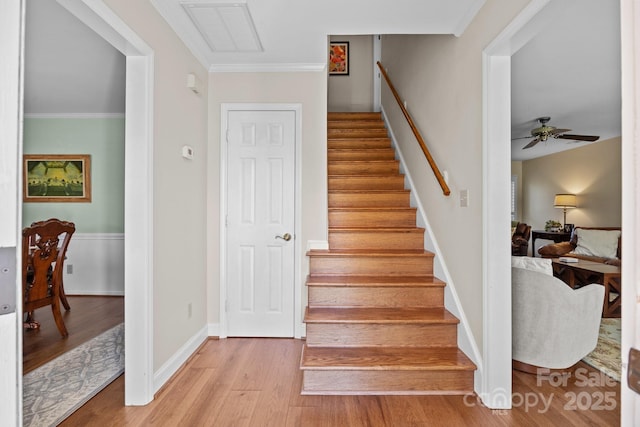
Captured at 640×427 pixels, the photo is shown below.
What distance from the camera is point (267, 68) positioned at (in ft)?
10.5

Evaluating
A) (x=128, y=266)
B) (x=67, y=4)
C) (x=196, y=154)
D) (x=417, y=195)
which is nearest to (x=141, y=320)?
(x=128, y=266)

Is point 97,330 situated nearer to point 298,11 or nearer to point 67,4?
point 67,4

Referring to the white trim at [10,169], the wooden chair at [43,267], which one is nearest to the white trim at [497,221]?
the white trim at [10,169]

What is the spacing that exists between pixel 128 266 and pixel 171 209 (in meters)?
0.52

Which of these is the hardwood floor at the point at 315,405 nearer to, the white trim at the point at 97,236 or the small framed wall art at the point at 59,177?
the white trim at the point at 97,236

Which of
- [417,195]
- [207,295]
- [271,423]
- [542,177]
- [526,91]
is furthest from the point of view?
[542,177]

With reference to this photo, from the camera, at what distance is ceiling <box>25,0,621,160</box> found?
2.25 meters

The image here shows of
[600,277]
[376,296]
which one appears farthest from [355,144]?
[600,277]

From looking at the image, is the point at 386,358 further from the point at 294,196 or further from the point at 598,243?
the point at 598,243

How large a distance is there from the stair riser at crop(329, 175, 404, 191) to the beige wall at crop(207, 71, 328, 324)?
2.39 ft

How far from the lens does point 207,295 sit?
321cm

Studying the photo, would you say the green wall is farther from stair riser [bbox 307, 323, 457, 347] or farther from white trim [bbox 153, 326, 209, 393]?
stair riser [bbox 307, 323, 457, 347]

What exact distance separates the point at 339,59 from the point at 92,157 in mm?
4233

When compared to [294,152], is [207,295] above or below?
below
